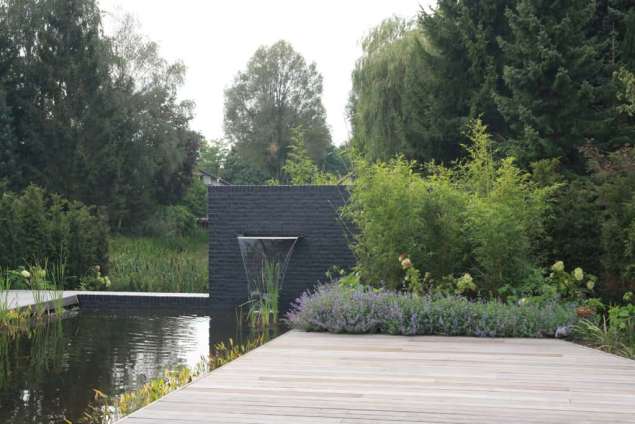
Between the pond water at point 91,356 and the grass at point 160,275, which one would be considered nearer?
the pond water at point 91,356

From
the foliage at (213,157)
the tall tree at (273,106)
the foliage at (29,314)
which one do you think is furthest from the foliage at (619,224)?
the foliage at (213,157)

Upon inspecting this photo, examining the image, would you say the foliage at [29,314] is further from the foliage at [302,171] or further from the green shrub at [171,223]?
the green shrub at [171,223]

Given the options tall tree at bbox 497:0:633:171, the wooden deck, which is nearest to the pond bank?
the wooden deck

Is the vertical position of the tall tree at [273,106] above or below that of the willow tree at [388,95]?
above

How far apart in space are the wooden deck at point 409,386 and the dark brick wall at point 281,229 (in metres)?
3.93

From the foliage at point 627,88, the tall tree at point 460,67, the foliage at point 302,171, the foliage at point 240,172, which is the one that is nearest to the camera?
the foliage at point 302,171

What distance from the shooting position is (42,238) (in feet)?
34.5

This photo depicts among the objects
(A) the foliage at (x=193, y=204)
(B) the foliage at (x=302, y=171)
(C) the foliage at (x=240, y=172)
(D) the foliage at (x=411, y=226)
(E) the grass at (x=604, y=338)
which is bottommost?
(E) the grass at (x=604, y=338)

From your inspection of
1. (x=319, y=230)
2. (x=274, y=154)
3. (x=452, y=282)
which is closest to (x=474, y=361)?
(x=452, y=282)

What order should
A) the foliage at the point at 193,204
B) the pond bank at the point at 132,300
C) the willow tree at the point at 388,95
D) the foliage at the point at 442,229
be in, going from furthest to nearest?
the foliage at the point at 193,204
the willow tree at the point at 388,95
the pond bank at the point at 132,300
the foliage at the point at 442,229

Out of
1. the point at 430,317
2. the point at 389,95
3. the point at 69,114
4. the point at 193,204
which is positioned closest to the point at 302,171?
the point at 430,317

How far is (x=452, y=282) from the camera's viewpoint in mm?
6957

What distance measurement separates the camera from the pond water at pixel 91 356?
4.41 meters

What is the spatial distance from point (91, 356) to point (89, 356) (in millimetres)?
16
